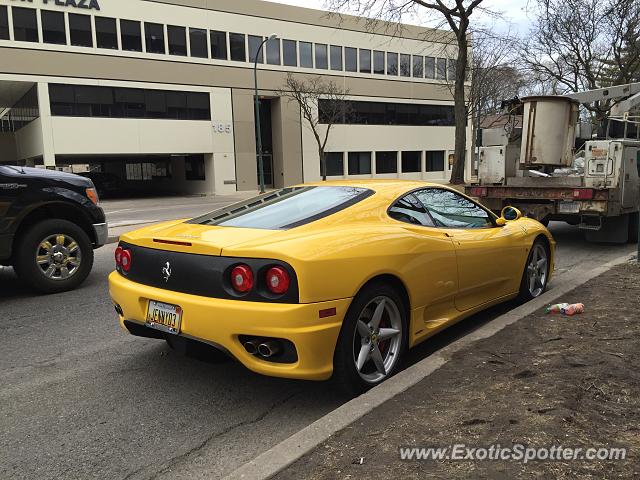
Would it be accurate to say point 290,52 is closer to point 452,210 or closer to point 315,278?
point 452,210

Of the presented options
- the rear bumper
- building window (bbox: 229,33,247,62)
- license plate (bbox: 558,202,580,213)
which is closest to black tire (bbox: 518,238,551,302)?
the rear bumper

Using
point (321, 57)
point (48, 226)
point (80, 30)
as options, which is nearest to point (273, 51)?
point (321, 57)

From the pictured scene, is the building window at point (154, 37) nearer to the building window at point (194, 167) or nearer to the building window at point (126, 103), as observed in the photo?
the building window at point (126, 103)

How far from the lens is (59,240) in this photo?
6480 mm

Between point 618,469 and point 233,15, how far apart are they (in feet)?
121

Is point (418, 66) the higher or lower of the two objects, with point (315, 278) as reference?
higher

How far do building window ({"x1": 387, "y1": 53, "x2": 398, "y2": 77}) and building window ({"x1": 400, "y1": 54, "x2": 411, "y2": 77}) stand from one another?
59 cm

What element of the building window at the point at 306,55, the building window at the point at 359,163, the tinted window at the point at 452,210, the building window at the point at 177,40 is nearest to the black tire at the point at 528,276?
the tinted window at the point at 452,210

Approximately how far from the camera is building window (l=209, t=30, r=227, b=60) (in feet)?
113

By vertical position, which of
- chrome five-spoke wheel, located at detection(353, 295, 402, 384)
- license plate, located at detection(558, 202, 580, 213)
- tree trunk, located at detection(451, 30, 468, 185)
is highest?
tree trunk, located at detection(451, 30, 468, 185)

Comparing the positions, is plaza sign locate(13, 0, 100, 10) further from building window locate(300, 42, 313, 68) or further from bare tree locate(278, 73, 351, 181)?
building window locate(300, 42, 313, 68)

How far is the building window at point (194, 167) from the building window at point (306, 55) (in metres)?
10.1

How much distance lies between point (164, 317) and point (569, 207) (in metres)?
7.49

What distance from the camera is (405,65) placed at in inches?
1750
